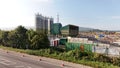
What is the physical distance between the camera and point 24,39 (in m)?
40.8

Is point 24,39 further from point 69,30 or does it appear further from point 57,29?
point 57,29

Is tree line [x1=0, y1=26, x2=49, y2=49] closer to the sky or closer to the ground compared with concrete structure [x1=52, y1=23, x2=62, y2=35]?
closer to the ground

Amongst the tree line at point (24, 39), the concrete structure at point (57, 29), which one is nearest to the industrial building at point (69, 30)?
the concrete structure at point (57, 29)

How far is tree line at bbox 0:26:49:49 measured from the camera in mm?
37031

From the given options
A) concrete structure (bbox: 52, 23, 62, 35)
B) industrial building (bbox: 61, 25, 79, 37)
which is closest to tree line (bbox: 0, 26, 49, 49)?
industrial building (bbox: 61, 25, 79, 37)

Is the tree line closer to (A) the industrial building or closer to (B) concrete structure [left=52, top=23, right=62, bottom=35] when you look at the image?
(A) the industrial building

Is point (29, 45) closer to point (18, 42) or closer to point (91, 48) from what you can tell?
point (18, 42)

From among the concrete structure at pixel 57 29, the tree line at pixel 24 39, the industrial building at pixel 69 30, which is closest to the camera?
the tree line at pixel 24 39

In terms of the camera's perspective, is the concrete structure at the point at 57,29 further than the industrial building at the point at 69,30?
Yes

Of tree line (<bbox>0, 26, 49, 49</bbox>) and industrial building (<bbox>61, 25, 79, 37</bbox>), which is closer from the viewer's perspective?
tree line (<bbox>0, 26, 49, 49</bbox>)

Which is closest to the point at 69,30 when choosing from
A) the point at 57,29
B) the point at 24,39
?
the point at 57,29

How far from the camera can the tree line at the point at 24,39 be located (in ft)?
121

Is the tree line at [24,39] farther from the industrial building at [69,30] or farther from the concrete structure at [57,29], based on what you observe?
the concrete structure at [57,29]

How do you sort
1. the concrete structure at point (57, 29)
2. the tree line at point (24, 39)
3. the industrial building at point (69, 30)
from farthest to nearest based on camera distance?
the concrete structure at point (57, 29) < the industrial building at point (69, 30) < the tree line at point (24, 39)
